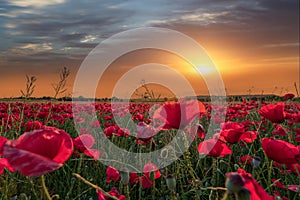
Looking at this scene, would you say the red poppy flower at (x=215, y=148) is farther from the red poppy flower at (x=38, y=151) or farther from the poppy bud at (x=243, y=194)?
the poppy bud at (x=243, y=194)

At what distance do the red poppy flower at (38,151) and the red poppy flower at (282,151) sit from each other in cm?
86

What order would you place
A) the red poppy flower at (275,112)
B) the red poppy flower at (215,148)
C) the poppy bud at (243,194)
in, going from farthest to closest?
the red poppy flower at (275,112) → the red poppy flower at (215,148) → the poppy bud at (243,194)

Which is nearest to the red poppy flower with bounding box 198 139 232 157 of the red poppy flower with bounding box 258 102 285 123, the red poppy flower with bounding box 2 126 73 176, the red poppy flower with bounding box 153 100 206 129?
the red poppy flower with bounding box 153 100 206 129

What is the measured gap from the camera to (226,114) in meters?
5.66

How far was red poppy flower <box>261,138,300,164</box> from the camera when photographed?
1476 millimetres

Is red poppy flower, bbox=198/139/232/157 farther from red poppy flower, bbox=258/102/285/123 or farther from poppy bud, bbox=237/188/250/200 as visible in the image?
poppy bud, bbox=237/188/250/200

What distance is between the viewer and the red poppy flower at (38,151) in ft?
2.58

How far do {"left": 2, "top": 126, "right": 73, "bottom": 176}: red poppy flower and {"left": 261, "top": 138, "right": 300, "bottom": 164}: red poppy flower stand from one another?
2.82 feet

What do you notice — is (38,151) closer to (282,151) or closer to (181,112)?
(181,112)

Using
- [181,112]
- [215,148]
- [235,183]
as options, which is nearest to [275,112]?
[215,148]

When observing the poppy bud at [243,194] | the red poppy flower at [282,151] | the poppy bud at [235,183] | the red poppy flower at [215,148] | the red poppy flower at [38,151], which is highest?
the red poppy flower at [38,151]

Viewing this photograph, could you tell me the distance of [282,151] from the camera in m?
1.48

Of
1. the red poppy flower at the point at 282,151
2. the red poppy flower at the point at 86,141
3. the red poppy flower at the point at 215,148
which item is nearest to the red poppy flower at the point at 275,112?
the red poppy flower at the point at 215,148

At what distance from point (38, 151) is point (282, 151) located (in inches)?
38.3
